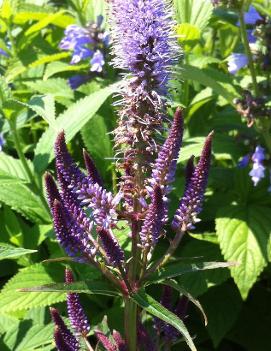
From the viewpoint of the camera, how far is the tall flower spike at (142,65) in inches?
61.3

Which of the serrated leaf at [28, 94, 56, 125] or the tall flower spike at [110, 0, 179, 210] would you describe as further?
the serrated leaf at [28, 94, 56, 125]

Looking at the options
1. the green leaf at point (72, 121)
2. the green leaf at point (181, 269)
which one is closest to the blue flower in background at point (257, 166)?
the green leaf at point (72, 121)

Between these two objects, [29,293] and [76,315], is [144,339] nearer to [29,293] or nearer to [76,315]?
[76,315]

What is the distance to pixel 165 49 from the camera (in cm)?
159

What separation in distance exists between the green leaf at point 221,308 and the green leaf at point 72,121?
114 centimetres

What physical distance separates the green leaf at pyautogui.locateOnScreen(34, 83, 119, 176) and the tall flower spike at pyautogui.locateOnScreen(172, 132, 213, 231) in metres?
1.01

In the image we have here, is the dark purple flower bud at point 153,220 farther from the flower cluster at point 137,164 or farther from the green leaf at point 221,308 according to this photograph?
the green leaf at point 221,308

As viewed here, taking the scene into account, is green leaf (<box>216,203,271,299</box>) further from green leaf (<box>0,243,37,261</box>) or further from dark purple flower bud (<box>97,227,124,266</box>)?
green leaf (<box>0,243,37,261</box>)

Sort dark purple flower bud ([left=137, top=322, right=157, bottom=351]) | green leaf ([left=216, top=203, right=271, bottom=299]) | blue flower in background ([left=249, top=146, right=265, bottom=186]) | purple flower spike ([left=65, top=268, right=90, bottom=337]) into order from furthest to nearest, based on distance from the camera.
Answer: blue flower in background ([left=249, top=146, right=265, bottom=186]) < green leaf ([left=216, top=203, right=271, bottom=299]) < dark purple flower bud ([left=137, top=322, right=157, bottom=351]) < purple flower spike ([left=65, top=268, right=90, bottom=337])

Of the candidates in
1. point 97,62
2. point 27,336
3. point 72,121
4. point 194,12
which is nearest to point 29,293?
point 27,336

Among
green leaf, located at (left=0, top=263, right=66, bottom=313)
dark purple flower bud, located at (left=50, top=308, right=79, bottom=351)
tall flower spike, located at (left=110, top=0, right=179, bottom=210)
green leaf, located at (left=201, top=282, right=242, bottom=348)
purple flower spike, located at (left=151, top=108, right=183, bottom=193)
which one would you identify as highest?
tall flower spike, located at (left=110, top=0, right=179, bottom=210)

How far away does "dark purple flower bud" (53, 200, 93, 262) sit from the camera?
Answer: 1538 millimetres

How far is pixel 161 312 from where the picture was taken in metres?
1.62

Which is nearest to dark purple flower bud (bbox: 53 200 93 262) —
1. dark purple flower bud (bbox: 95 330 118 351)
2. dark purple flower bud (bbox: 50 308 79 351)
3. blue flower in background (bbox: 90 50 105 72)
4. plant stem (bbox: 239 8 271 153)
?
dark purple flower bud (bbox: 50 308 79 351)
